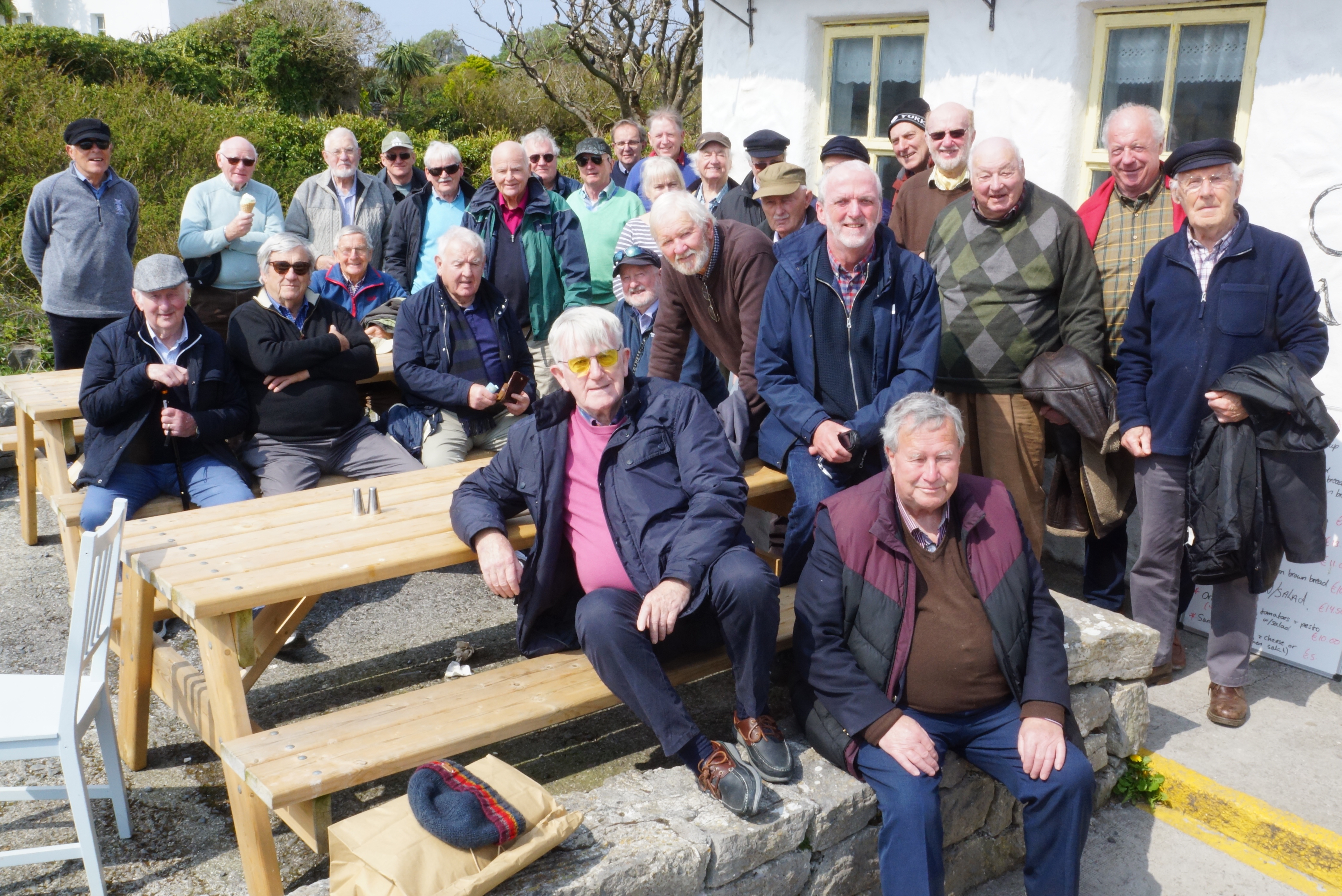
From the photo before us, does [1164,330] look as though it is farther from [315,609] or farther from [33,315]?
[33,315]

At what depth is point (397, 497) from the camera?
356 cm

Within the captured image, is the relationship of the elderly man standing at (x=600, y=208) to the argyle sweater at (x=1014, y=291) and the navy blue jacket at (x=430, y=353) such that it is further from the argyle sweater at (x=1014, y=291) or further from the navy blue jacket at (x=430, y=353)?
the argyle sweater at (x=1014, y=291)

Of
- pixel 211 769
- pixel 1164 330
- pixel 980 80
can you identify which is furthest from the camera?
pixel 980 80

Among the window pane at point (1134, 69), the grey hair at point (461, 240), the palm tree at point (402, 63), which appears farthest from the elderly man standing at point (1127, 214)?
the palm tree at point (402, 63)

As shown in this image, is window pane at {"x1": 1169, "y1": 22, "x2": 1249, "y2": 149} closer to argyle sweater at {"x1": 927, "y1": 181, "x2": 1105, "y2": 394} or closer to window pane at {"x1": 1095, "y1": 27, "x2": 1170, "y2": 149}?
window pane at {"x1": 1095, "y1": 27, "x2": 1170, "y2": 149}

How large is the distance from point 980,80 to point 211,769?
5346 millimetres

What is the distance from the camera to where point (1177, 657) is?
13.7 feet

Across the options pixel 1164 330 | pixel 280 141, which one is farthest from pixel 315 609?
pixel 280 141

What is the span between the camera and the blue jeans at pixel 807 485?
362 centimetres

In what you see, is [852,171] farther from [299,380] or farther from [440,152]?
[440,152]

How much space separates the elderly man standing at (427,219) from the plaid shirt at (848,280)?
2.94m

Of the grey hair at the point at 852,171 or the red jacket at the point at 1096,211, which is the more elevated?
the grey hair at the point at 852,171

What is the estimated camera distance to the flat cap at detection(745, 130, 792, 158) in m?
5.66

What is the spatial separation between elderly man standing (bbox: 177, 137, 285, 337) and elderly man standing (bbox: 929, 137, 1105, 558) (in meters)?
3.72
